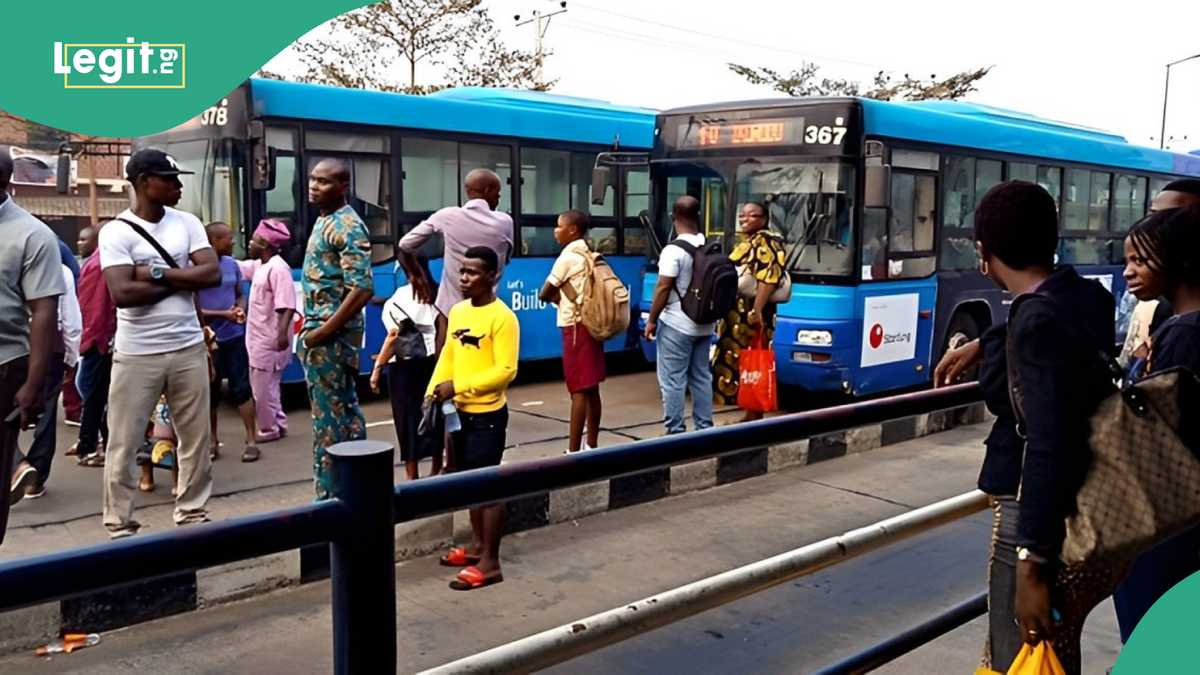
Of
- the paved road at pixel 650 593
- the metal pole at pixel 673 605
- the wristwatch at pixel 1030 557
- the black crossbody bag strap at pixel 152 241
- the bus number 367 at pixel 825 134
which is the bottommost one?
the paved road at pixel 650 593

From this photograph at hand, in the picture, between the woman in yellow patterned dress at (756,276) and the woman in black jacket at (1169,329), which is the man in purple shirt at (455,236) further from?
the woman in black jacket at (1169,329)

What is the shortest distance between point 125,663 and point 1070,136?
1113 cm

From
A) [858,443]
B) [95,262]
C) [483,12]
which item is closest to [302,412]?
[95,262]

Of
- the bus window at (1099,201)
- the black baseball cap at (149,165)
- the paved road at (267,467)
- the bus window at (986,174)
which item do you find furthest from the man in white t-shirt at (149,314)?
the bus window at (1099,201)

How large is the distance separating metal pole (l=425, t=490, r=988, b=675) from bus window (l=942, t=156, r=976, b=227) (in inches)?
299

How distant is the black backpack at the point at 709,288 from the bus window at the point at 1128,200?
766cm

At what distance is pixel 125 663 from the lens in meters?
4.07

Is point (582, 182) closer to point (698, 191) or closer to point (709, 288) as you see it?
point (698, 191)

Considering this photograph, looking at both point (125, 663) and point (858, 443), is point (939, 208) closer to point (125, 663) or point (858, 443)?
point (858, 443)

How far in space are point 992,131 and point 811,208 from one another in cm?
271

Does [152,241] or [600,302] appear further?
[600,302]

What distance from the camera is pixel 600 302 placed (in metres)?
6.65

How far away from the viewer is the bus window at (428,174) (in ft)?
31.8

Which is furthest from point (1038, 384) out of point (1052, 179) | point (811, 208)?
point (1052, 179)
